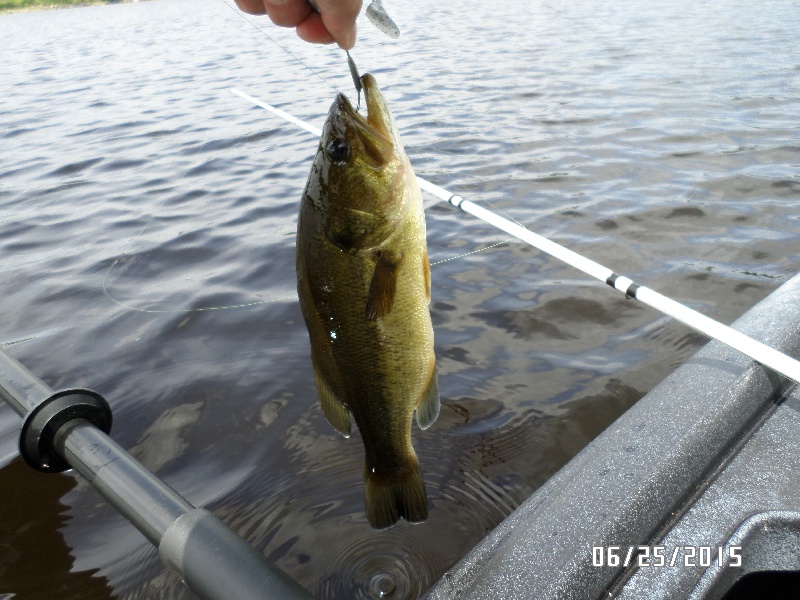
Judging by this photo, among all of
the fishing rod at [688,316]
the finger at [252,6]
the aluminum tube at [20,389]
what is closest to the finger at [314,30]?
the finger at [252,6]

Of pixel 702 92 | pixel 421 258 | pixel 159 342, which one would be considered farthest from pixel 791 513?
pixel 702 92

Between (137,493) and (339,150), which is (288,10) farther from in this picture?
(137,493)

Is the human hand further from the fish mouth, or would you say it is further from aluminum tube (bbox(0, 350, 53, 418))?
aluminum tube (bbox(0, 350, 53, 418))

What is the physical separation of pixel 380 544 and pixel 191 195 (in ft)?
18.9

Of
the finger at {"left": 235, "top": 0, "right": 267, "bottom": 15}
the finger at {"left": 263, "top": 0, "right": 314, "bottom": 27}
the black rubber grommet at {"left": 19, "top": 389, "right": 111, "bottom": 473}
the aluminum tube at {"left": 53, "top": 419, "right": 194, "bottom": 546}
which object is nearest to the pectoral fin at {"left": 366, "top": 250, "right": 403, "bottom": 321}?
the finger at {"left": 263, "top": 0, "right": 314, "bottom": 27}

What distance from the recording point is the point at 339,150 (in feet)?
5.79

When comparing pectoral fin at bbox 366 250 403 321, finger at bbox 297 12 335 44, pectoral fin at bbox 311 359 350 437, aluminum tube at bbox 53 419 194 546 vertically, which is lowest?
aluminum tube at bbox 53 419 194 546

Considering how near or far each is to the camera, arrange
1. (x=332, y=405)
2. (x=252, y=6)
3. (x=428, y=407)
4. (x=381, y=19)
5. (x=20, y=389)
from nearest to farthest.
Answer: (x=381, y=19) < (x=252, y=6) < (x=332, y=405) < (x=428, y=407) < (x=20, y=389)

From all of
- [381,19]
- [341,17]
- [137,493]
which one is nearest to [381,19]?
[381,19]

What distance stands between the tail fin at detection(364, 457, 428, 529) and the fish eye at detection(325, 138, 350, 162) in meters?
0.98

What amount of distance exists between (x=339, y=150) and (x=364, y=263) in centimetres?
33

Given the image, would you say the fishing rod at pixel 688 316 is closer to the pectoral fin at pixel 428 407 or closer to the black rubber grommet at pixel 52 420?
the pectoral fin at pixel 428 407

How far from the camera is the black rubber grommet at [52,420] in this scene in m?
2.41

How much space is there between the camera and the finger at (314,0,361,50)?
1547 mm
